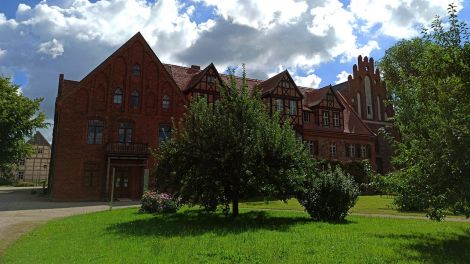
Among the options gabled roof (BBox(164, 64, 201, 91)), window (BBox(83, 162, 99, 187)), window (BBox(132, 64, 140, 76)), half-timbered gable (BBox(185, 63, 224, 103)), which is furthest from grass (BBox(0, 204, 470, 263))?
gabled roof (BBox(164, 64, 201, 91))

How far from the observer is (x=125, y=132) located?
33.9 metres

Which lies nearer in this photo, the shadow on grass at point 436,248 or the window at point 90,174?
the shadow on grass at point 436,248

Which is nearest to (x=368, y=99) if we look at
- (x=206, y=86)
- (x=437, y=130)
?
(x=206, y=86)

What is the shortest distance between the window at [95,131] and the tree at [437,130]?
1061 inches

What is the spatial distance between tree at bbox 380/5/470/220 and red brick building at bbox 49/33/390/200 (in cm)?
1679

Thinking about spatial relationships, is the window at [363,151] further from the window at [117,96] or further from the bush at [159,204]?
the bush at [159,204]

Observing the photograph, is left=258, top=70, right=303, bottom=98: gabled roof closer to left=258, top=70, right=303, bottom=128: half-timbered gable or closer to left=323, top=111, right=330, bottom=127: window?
left=258, top=70, right=303, bottom=128: half-timbered gable

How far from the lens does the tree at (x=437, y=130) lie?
29.0 feet

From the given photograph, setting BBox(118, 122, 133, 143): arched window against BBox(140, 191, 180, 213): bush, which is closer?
BBox(140, 191, 180, 213): bush

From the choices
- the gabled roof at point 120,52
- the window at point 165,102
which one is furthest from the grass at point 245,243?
the window at point 165,102

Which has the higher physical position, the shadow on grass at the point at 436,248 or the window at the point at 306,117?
the window at the point at 306,117

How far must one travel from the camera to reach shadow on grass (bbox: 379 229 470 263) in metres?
8.30

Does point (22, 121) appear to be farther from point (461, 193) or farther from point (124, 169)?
point (461, 193)

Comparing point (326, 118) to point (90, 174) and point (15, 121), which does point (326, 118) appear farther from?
point (15, 121)
